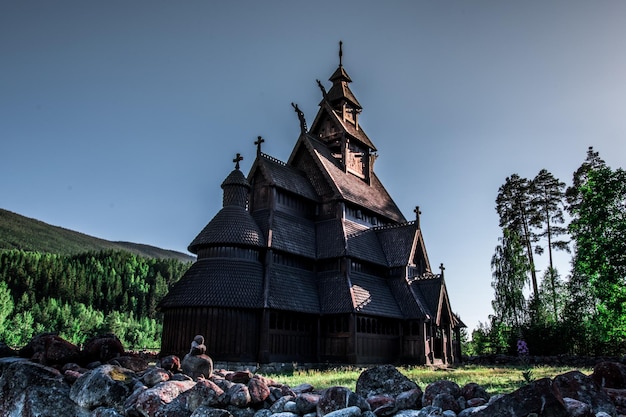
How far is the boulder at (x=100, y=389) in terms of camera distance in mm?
10898

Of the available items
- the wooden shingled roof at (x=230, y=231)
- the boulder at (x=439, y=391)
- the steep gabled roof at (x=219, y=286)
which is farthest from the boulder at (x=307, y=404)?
the wooden shingled roof at (x=230, y=231)

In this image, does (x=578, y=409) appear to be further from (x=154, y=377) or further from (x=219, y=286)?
(x=219, y=286)

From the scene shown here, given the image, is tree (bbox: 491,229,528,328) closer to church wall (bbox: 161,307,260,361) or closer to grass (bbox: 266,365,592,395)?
grass (bbox: 266,365,592,395)

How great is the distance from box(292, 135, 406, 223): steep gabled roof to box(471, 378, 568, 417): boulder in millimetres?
26597

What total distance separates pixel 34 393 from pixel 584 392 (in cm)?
1117

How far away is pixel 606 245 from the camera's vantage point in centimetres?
2903

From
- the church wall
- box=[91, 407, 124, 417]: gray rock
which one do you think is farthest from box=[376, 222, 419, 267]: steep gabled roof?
box=[91, 407, 124, 417]: gray rock

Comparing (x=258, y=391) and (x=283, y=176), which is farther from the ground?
(x=283, y=176)

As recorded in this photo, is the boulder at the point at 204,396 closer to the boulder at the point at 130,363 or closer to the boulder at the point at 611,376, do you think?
the boulder at the point at 130,363

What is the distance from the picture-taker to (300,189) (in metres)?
34.2

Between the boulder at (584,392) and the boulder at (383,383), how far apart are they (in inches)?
116

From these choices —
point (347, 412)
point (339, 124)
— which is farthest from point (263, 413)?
point (339, 124)

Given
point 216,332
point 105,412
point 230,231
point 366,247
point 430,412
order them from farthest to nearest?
1. point 366,247
2. point 230,231
3. point 216,332
4. point 105,412
5. point 430,412

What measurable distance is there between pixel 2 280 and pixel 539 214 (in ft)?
344
